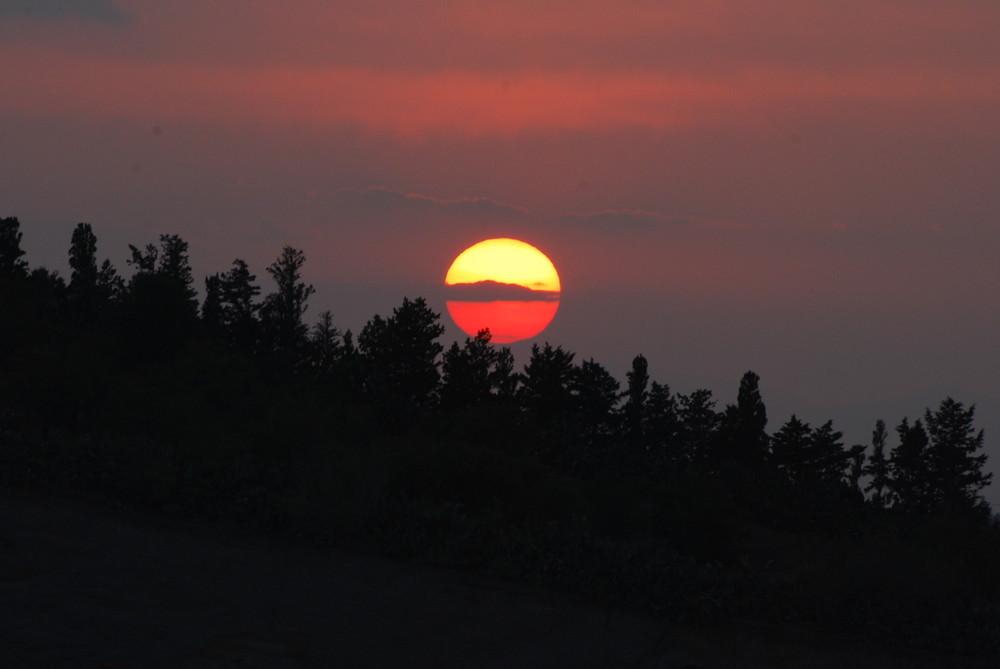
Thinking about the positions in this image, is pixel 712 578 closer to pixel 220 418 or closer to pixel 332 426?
pixel 332 426

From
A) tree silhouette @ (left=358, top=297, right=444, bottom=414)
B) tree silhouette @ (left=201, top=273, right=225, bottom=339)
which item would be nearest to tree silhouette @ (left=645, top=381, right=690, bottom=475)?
tree silhouette @ (left=358, top=297, right=444, bottom=414)

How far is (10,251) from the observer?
71.2 meters

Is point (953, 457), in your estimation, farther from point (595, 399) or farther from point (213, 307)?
point (213, 307)

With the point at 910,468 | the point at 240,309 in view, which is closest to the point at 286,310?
the point at 240,309

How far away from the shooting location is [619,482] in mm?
36656

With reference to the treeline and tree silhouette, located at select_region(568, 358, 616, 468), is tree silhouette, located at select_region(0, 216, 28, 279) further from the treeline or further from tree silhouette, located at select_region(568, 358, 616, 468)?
tree silhouette, located at select_region(568, 358, 616, 468)

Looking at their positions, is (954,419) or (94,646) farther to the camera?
(954,419)

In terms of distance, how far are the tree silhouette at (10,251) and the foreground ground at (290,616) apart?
55.3 m

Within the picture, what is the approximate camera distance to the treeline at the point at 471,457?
65.5ft

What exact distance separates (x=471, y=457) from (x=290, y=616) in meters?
12.2

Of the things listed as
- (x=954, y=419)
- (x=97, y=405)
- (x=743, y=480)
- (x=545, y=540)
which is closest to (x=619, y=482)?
(x=743, y=480)

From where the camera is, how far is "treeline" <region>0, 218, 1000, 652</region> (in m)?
20.0

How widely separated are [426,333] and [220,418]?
2071 cm

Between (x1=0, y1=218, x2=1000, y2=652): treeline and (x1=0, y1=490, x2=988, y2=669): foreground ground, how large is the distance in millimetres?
797
